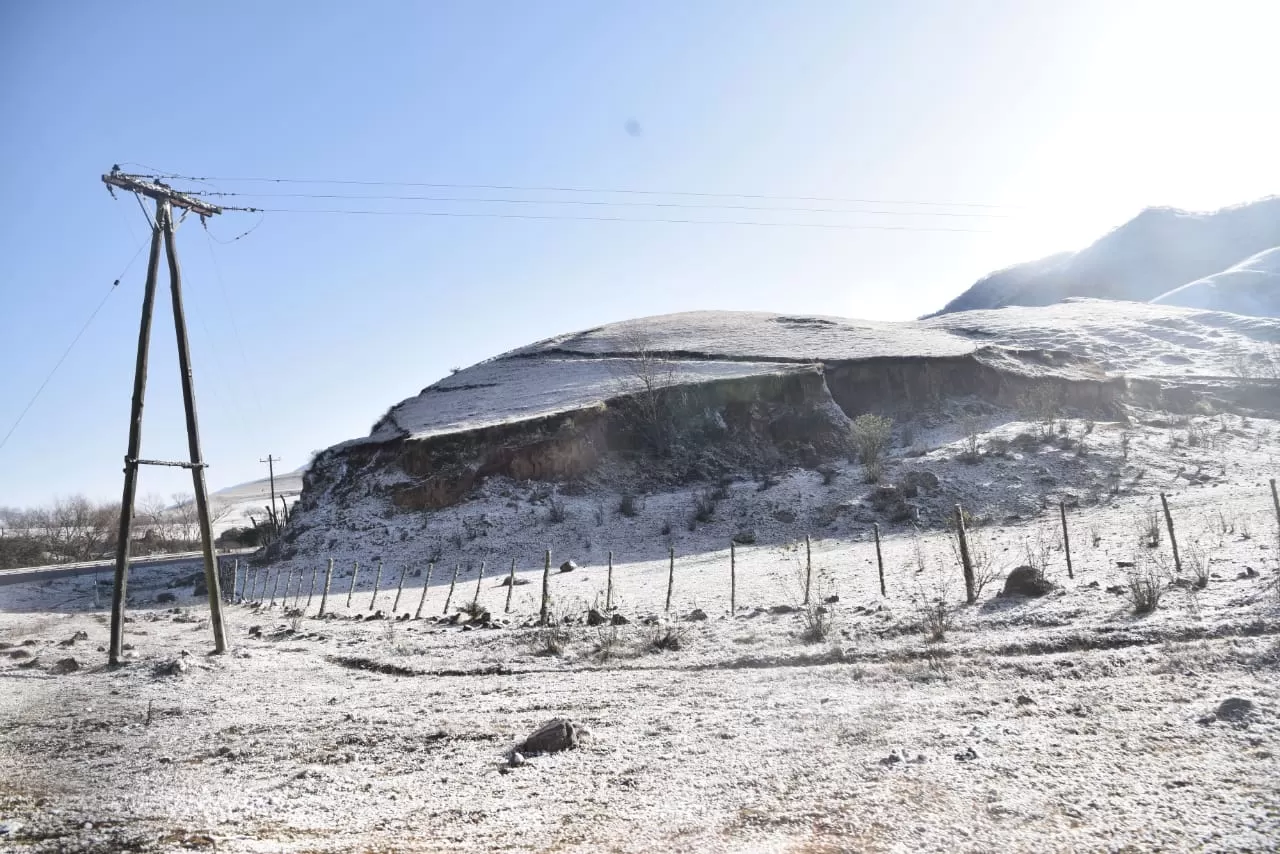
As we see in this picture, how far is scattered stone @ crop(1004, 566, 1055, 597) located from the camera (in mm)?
12758

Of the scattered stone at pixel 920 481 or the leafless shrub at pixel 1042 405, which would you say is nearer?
the scattered stone at pixel 920 481

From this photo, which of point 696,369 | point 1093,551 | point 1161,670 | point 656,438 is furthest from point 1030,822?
point 696,369

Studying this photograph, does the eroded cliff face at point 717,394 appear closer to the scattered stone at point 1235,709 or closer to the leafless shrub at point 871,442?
the leafless shrub at point 871,442

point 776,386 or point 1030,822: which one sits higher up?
point 776,386

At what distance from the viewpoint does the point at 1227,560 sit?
516 inches

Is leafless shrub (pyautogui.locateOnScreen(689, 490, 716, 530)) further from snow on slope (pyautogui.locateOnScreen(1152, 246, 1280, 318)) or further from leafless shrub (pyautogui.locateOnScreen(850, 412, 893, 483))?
snow on slope (pyautogui.locateOnScreen(1152, 246, 1280, 318))

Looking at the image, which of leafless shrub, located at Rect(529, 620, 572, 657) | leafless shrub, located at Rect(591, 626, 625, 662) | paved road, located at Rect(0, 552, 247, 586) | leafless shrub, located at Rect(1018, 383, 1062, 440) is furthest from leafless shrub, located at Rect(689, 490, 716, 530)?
paved road, located at Rect(0, 552, 247, 586)

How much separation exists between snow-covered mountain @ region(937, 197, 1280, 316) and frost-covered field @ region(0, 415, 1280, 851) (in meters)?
142

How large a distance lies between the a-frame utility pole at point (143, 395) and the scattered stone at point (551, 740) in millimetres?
9373

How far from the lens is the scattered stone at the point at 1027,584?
12.8 m

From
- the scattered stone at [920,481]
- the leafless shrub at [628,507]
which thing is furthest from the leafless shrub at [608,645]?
the scattered stone at [920,481]

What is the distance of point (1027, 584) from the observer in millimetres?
12906

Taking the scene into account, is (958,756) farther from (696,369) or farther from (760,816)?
(696,369)

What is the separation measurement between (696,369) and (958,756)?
149 ft
